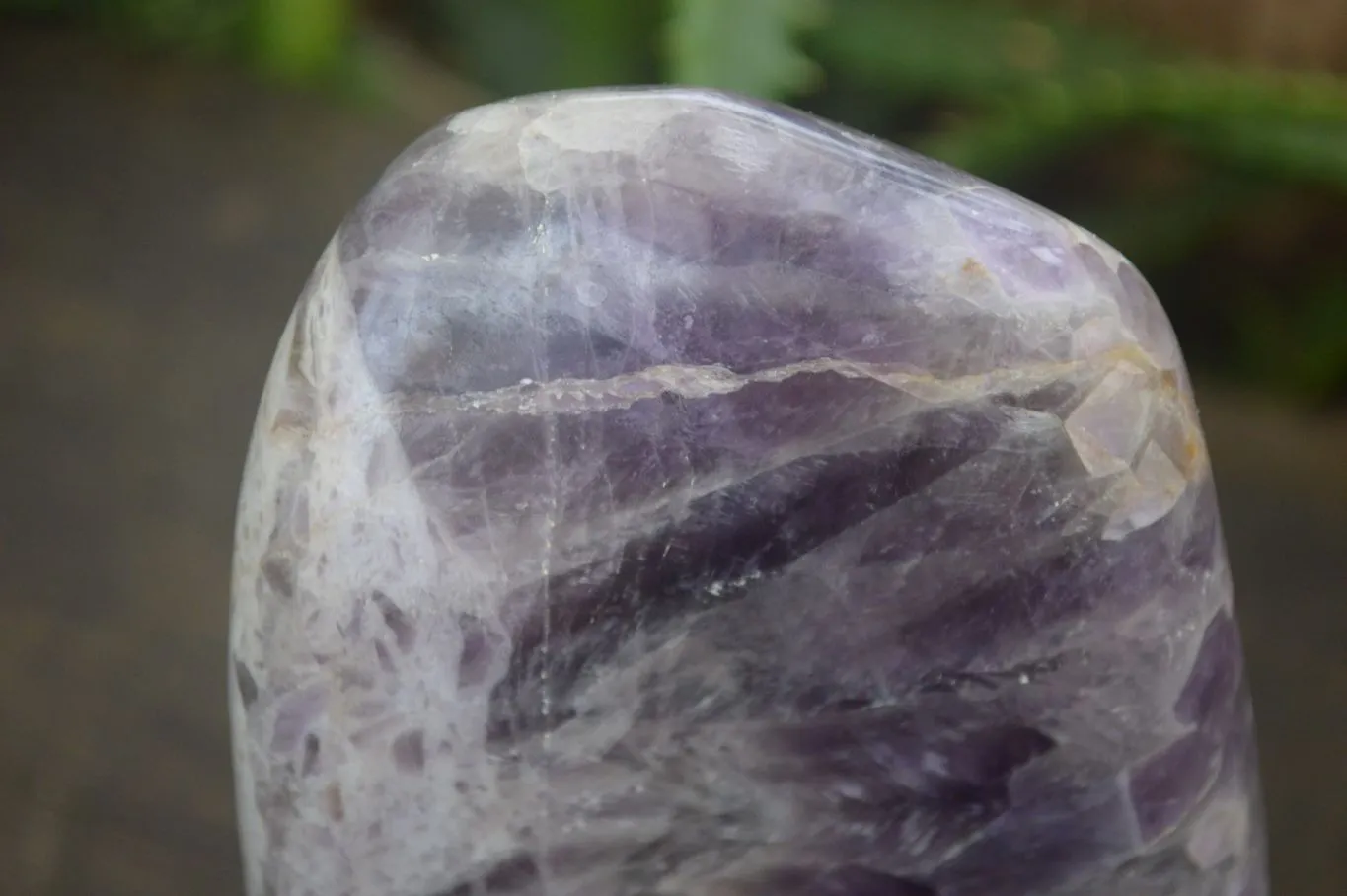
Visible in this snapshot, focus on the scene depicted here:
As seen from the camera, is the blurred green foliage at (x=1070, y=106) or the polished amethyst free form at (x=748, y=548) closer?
the polished amethyst free form at (x=748, y=548)

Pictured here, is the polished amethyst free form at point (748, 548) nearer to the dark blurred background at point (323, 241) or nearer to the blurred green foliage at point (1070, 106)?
the dark blurred background at point (323, 241)

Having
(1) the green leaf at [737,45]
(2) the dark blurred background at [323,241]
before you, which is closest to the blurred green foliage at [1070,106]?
(2) the dark blurred background at [323,241]

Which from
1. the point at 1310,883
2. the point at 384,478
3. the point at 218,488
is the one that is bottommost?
the point at 1310,883

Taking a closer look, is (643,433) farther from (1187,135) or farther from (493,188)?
(1187,135)

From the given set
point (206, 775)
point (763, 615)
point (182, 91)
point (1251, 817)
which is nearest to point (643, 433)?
point (763, 615)

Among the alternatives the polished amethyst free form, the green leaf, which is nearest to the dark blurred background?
the green leaf

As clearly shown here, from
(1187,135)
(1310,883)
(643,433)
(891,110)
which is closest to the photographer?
(643,433)

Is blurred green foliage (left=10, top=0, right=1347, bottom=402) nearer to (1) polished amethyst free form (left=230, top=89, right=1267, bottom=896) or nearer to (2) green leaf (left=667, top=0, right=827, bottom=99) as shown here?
(2) green leaf (left=667, top=0, right=827, bottom=99)
